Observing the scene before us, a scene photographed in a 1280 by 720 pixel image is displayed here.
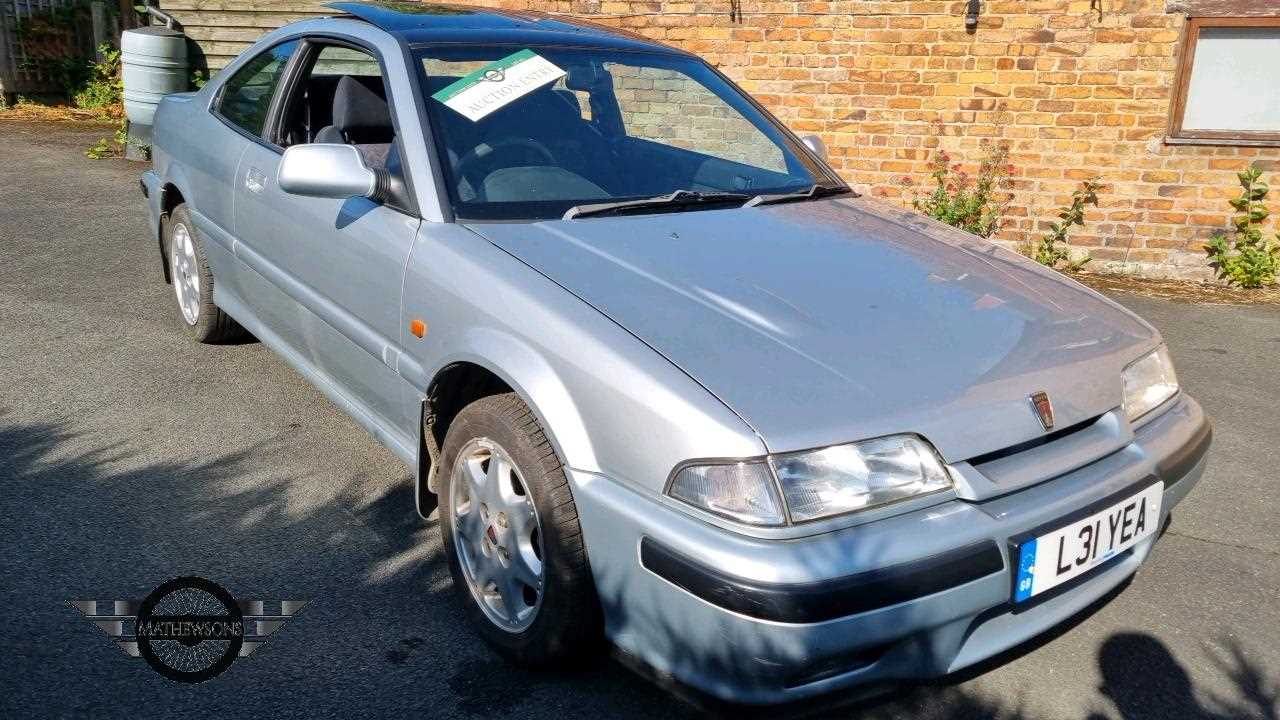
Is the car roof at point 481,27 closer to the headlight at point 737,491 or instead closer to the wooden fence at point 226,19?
the headlight at point 737,491

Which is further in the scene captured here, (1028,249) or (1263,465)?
(1028,249)

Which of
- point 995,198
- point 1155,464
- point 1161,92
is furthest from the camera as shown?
point 995,198

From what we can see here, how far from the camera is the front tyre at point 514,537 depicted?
7.93 feet

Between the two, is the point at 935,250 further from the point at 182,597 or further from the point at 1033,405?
the point at 182,597

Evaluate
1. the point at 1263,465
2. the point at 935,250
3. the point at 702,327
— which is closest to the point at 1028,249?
the point at 1263,465

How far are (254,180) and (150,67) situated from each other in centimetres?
658

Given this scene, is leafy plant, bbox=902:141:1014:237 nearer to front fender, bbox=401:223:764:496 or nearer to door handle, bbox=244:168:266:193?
door handle, bbox=244:168:266:193

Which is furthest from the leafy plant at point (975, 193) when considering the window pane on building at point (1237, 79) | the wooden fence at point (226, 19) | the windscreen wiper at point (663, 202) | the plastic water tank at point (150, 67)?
the plastic water tank at point (150, 67)

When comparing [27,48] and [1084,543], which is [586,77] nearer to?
[1084,543]

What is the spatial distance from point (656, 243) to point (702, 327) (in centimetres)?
52

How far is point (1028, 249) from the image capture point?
714cm

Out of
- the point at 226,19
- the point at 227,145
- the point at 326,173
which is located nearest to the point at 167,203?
the point at 227,145

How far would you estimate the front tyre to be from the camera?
2.42m

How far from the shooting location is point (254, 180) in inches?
154
